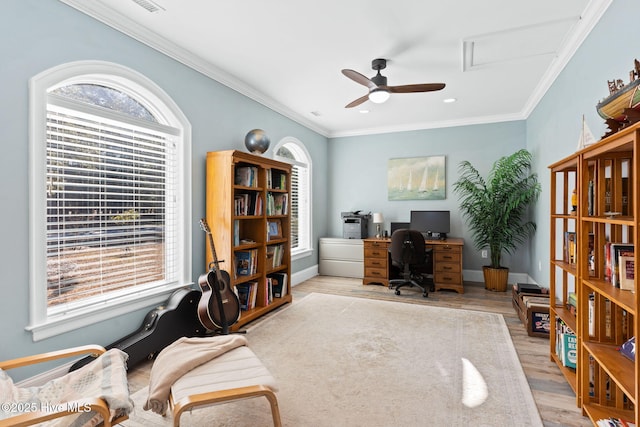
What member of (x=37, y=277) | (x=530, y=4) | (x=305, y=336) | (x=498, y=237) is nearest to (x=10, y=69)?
(x=37, y=277)

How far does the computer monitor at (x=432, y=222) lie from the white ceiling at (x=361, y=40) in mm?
1802

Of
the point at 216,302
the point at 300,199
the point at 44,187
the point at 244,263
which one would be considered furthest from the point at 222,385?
the point at 300,199

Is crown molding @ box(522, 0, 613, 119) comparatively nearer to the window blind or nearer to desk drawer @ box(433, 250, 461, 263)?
desk drawer @ box(433, 250, 461, 263)

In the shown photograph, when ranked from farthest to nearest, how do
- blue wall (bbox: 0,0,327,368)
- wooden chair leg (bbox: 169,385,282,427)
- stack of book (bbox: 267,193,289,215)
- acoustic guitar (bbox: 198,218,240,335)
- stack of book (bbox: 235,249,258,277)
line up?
stack of book (bbox: 267,193,289,215) < stack of book (bbox: 235,249,258,277) < acoustic guitar (bbox: 198,218,240,335) < blue wall (bbox: 0,0,327,368) < wooden chair leg (bbox: 169,385,282,427)

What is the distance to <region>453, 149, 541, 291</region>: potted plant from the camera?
4.57 meters

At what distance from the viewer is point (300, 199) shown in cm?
557

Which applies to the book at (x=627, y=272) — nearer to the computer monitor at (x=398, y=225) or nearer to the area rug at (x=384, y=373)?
the area rug at (x=384, y=373)

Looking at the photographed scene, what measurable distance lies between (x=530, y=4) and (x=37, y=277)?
378cm

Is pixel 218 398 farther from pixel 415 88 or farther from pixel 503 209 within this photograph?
pixel 503 209

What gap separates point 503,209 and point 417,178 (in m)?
1.47

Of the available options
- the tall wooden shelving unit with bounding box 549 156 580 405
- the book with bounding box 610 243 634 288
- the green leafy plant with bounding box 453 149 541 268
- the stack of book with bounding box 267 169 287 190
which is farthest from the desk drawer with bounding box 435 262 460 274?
the book with bounding box 610 243 634 288

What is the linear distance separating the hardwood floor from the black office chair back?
1.73ft

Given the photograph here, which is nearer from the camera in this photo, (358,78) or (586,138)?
(586,138)

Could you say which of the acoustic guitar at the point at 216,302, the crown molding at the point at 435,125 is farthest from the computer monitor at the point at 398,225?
the acoustic guitar at the point at 216,302
